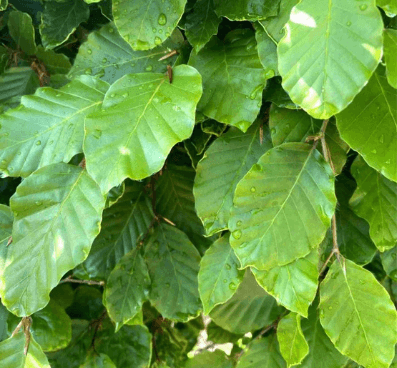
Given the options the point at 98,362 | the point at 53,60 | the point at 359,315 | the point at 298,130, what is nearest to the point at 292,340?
the point at 359,315

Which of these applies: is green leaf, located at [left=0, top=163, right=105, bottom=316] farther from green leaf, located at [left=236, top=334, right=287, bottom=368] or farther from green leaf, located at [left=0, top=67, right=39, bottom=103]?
green leaf, located at [left=236, top=334, right=287, bottom=368]

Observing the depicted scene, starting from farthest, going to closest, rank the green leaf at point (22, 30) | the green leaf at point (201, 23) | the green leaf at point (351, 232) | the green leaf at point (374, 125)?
1. the green leaf at point (22, 30)
2. the green leaf at point (351, 232)
3. the green leaf at point (201, 23)
4. the green leaf at point (374, 125)

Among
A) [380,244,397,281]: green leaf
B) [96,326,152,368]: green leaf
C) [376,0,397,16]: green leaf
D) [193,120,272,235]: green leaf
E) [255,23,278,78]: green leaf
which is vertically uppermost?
[376,0,397,16]: green leaf

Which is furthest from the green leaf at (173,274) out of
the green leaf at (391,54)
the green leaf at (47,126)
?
the green leaf at (391,54)

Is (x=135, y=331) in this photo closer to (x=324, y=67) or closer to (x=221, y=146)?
(x=221, y=146)

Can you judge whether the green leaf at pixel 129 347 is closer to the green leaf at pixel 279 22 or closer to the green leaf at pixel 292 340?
the green leaf at pixel 292 340

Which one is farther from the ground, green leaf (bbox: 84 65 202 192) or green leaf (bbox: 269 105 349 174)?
green leaf (bbox: 84 65 202 192)

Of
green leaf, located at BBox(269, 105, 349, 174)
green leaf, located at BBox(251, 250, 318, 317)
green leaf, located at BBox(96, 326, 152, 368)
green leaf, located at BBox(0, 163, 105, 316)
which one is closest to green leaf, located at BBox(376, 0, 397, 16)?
green leaf, located at BBox(269, 105, 349, 174)
